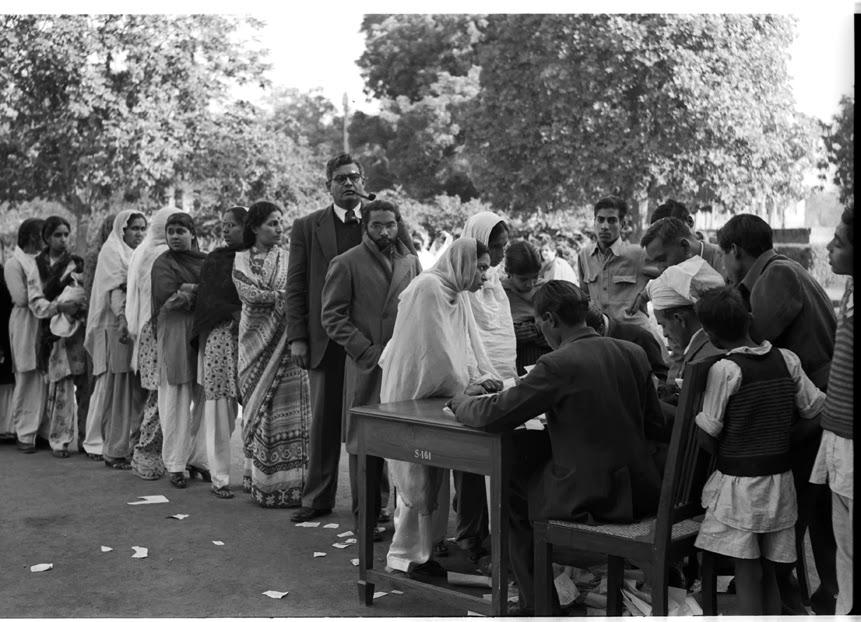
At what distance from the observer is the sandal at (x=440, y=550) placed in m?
5.98

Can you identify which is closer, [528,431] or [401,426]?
[528,431]

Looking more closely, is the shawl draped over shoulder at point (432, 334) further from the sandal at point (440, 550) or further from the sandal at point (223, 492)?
the sandal at point (223, 492)

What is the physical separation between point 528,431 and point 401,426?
2.07 ft

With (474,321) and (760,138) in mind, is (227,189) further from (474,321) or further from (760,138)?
(474,321)

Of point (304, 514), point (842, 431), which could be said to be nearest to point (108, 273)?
point (304, 514)

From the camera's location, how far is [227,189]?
2512 cm

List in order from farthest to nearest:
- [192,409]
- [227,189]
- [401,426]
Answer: [227,189], [192,409], [401,426]

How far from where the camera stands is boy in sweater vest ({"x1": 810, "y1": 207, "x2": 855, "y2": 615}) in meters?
4.05

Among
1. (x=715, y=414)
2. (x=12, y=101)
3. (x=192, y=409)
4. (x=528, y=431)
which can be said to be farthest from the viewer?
(x=12, y=101)

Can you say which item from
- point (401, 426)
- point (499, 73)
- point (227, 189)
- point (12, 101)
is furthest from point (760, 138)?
point (401, 426)

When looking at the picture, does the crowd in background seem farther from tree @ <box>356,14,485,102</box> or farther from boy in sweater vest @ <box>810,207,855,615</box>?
tree @ <box>356,14,485,102</box>

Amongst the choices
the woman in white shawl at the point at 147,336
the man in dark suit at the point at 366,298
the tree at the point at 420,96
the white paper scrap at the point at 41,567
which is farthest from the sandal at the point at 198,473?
the tree at the point at 420,96

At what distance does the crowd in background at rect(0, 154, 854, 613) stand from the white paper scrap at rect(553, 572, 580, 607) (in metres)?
0.23

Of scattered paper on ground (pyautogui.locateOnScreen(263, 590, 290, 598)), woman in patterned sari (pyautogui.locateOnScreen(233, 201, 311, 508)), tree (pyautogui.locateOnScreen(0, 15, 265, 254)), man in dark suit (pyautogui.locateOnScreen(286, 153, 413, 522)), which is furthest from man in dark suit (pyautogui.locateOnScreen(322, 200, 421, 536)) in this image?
tree (pyautogui.locateOnScreen(0, 15, 265, 254))
